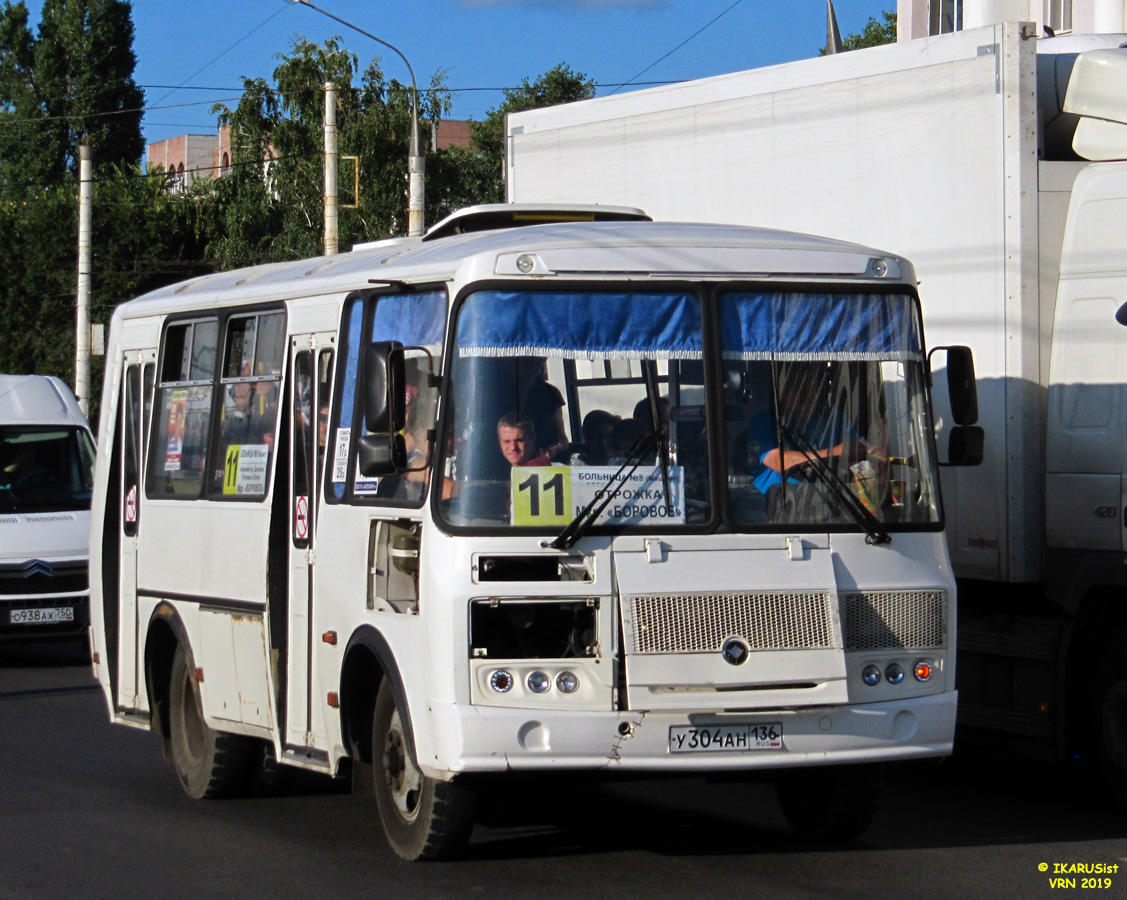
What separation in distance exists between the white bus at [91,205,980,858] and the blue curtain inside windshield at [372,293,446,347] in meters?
0.02

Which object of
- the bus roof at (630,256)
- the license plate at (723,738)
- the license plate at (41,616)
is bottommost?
the license plate at (41,616)

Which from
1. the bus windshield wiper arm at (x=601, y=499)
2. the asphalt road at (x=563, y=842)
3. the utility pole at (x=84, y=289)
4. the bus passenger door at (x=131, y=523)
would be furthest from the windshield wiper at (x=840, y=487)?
the utility pole at (x=84, y=289)

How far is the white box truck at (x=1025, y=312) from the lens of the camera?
891 centimetres

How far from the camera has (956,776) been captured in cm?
1017

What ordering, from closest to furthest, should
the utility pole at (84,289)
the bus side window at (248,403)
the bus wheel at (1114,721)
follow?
the bus wheel at (1114,721) < the bus side window at (248,403) < the utility pole at (84,289)

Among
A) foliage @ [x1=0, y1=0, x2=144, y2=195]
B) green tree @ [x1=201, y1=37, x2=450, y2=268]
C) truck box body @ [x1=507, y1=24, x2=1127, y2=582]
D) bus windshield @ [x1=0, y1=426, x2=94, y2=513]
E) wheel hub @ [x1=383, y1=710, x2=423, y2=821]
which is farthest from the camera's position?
foliage @ [x1=0, y1=0, x2=144, y2=195]

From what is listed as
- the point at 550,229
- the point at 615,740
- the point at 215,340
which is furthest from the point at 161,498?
the point at 615,740

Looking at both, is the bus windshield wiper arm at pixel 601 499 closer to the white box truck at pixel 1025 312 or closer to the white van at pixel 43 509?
the white box truck at pixel 1025 312

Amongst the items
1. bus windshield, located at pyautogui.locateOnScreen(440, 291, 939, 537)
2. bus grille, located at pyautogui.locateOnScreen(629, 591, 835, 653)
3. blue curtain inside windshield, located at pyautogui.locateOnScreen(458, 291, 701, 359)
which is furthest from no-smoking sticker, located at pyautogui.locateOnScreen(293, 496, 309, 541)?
bus grille, located at pyautogui.locateOnScreen(629, 591, 835, 653)

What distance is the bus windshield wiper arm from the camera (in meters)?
6.81

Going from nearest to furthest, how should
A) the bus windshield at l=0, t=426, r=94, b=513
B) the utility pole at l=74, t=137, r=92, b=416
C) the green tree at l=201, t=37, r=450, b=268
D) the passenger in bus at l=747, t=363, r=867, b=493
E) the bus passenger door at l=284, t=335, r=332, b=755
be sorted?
the passenger in bus at l=747, t=363, r=867, b=493 → the bus passenger door at l=284, t=335, r=332, b=755 → the bus windshield at l=0, t=426, r=94, b=513 → the utility pole at l=74, t=137, r=92, b=416 → the green tree at l=201, t=37, r=450, b=268

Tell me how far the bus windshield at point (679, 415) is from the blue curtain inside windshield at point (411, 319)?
209 mm

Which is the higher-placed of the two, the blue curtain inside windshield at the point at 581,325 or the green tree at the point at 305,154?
the green tree at the point at 305,154

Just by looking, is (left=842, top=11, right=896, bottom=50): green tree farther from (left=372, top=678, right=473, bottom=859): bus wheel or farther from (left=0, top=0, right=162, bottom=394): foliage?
(left=372, top=678, right=473, bottom=859): bus wheel
